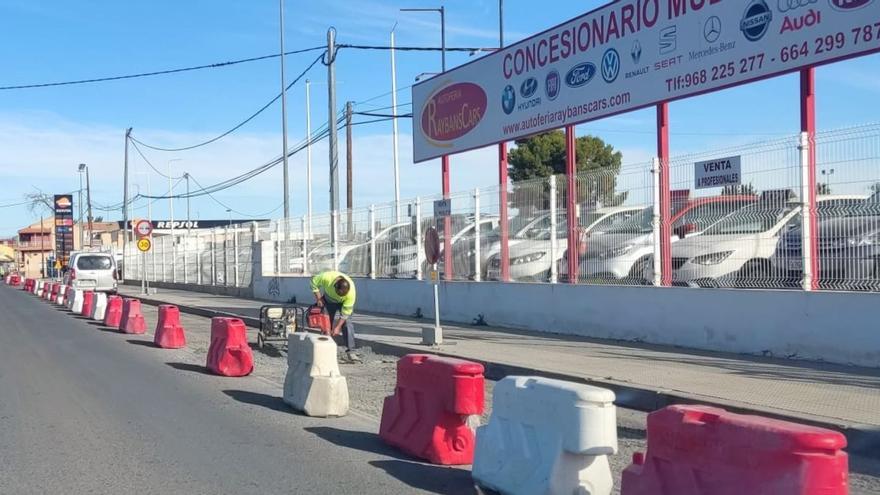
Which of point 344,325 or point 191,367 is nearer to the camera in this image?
point 191,367

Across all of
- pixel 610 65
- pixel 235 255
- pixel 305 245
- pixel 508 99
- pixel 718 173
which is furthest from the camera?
pixel 235 255

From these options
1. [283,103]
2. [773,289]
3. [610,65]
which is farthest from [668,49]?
[283,103]

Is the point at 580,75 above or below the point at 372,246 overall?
above

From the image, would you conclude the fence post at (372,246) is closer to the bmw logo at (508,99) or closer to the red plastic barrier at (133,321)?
the bmw logo at (508,99)

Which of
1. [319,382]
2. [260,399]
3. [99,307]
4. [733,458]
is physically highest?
[99,307]

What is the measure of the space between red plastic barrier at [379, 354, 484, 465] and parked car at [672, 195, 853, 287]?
6.76m

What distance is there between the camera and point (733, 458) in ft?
15.5

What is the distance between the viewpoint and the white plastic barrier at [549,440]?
18.4 feet

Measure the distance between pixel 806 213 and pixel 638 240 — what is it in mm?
3372

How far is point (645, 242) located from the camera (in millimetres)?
14945

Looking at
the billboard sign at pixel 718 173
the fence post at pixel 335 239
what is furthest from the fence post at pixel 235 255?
the billboard sign at pixel 718 173

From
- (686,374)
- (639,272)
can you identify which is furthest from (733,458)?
(639,272)

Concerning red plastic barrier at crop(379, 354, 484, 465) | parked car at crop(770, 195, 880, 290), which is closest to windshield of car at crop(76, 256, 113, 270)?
parked car at crop(770, 195, 880, 290)

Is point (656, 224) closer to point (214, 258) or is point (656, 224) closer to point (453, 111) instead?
point (453, 111)
